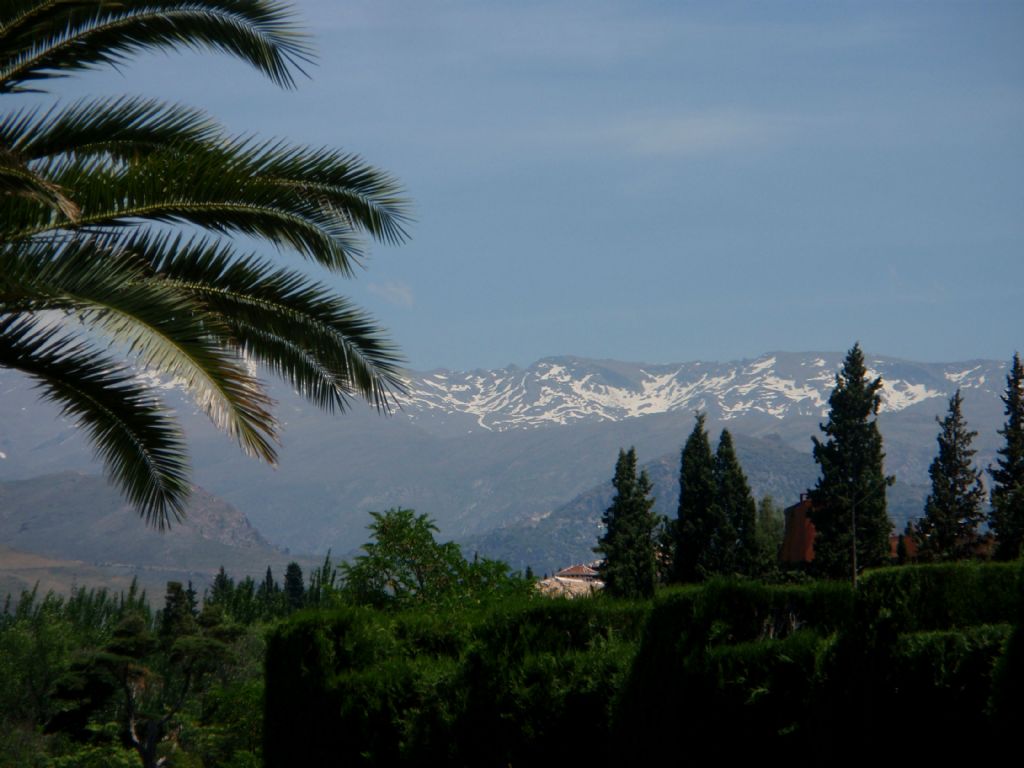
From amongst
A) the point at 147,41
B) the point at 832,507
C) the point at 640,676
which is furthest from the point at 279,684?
the point at 832,507

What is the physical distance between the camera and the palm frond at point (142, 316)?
7730 mm

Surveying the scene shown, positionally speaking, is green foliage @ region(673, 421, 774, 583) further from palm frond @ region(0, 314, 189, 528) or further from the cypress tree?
palm frond @ region(0, 314, 189, 528)

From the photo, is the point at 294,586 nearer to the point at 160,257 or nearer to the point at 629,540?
the point at 629,540

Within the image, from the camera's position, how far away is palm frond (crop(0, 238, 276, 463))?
25.4ft

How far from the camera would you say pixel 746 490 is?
6062 centimetres

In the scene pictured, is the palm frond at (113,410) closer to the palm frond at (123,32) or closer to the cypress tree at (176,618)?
the palm frond at (123,32)

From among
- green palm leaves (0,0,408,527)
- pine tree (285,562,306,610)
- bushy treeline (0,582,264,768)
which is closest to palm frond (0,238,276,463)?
green palm leaves (0,0,408,527)

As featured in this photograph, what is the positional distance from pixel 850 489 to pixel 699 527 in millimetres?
7527

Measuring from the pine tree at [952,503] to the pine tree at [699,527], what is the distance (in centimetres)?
958

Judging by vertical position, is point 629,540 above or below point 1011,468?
below

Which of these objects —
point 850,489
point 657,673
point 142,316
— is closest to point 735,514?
point 850,489

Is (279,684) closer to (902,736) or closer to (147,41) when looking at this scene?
(147,41)

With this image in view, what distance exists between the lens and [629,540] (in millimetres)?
64062

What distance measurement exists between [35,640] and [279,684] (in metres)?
72.1
